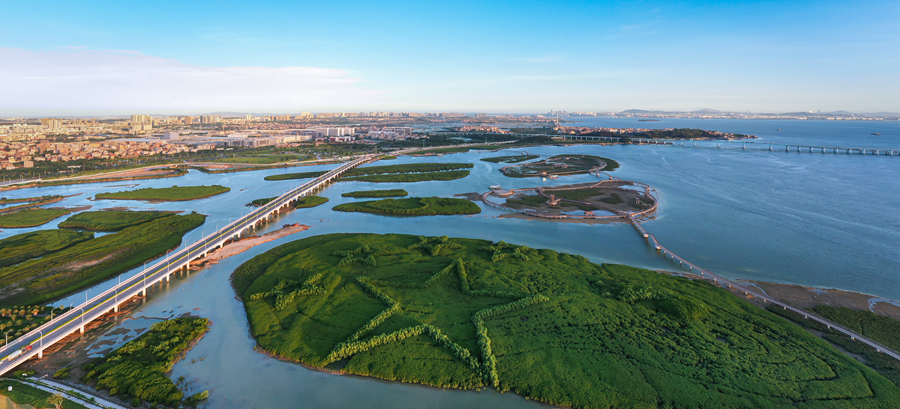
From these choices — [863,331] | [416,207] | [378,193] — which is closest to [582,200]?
[416,207]

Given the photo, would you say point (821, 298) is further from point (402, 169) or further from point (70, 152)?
point (70, 152)

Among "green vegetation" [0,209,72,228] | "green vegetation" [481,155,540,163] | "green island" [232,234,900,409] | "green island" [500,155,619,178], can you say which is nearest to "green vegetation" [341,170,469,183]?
"green island" [500,155,619,178]

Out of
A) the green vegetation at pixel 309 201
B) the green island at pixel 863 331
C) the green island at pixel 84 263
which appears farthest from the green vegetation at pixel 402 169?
the green island at pixel 863 331

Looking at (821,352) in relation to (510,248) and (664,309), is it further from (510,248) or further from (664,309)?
(510,248)

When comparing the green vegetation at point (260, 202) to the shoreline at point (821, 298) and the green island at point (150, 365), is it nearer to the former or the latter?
the green island at point (150, 365)

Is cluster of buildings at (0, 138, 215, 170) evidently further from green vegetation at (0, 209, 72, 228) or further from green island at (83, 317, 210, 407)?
green island at (83, 317, 210, 407)

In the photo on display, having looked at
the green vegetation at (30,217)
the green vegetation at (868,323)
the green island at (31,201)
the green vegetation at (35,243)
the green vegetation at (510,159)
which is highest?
the green vegetation at (510,159)
